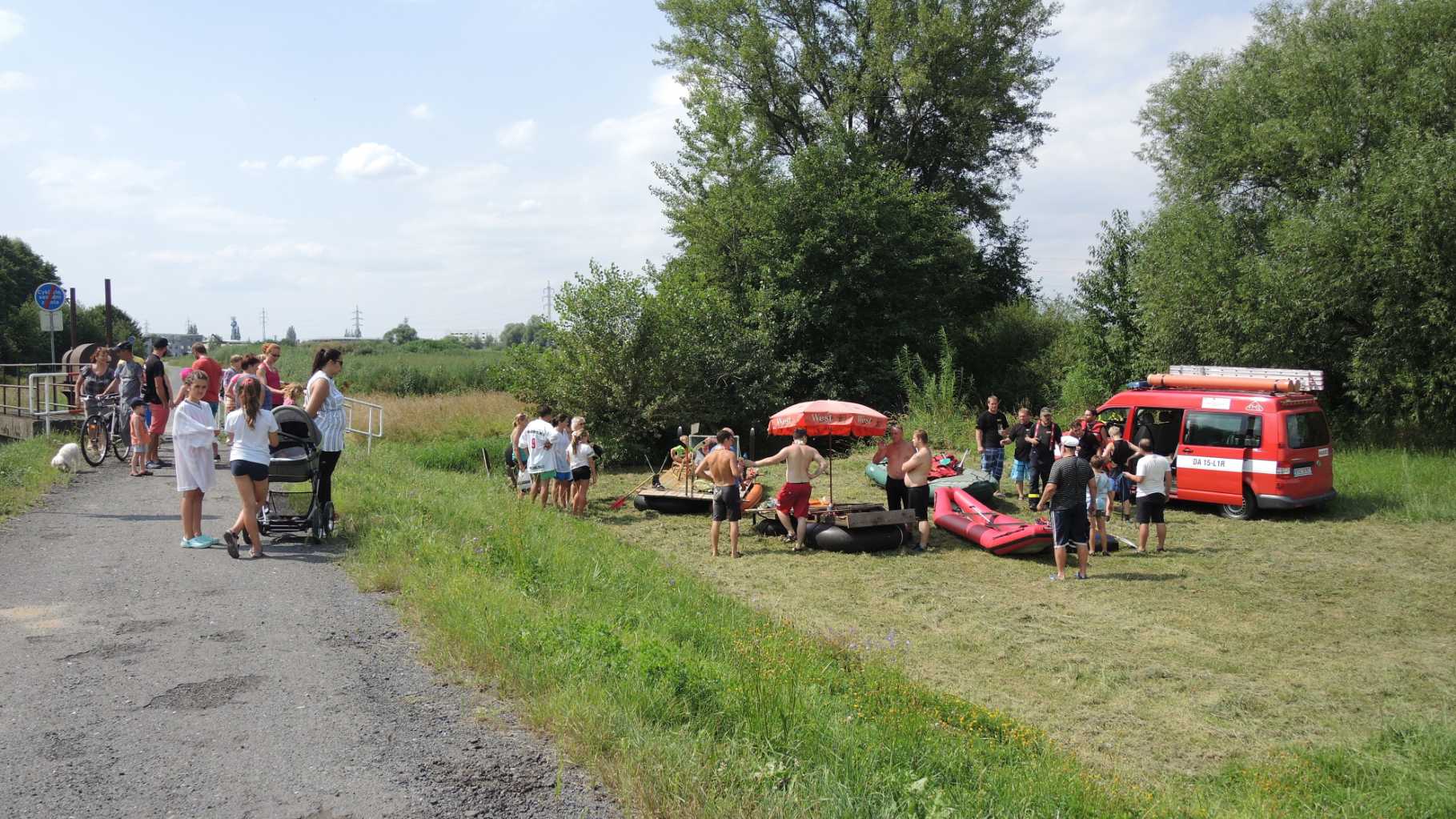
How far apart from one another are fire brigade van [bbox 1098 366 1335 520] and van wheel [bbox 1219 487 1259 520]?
12mm

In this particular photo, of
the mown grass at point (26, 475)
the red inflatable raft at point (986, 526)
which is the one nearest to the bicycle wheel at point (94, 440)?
the mown grass at point (26, 475)

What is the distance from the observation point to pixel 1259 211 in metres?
23.7

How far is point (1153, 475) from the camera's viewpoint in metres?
12.4

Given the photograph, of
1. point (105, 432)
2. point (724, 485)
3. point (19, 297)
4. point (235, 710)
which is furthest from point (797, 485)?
point (19, 297)

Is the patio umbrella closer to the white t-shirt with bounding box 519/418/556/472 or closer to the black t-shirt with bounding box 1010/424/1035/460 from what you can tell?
the black t-shirt with bounding box 1010/424/1035/460

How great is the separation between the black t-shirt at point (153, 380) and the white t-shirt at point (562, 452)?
17.7ft

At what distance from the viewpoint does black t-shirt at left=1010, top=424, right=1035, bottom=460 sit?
54.3 feet

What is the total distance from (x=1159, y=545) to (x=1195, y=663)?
16.0ft

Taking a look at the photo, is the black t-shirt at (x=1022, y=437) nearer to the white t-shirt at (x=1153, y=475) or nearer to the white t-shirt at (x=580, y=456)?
the white t-shirt at (x=1153, y=475)

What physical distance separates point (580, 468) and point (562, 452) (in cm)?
44

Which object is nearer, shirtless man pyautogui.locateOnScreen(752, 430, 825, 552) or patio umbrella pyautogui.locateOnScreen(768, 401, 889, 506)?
shirtless man pyautogui.locateOnScreen(752, 430, 825, 552)

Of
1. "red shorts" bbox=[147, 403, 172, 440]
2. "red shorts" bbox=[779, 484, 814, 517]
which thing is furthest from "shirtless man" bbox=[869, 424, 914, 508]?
"red shorts" bbox=[147, 403, 172, 440]


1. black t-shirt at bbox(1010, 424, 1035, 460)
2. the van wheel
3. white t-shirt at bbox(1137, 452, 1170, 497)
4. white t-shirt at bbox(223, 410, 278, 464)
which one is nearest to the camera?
white t-shirt at bbox(223, 410, 278, 464)

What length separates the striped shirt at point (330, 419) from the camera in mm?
9180
